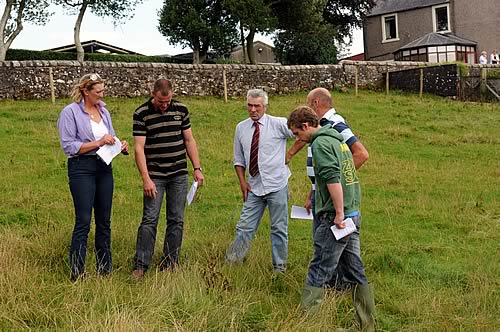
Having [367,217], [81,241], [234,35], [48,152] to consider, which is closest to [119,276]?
[81,241]

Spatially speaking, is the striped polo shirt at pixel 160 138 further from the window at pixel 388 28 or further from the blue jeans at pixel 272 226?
the window at pixel 388 28

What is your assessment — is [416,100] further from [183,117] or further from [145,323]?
[145,323]

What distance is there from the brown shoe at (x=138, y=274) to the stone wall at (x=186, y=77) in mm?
11028

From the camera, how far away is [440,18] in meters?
42.9

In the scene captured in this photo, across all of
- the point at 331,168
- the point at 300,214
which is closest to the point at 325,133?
the point at 331,168

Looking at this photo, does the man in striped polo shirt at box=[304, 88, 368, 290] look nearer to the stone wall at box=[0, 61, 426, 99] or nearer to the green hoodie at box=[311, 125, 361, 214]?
the green hoodie at box=[311, 125, 361, 214]

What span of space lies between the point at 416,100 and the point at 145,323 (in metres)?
21.1

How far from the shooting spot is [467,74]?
1086 inches

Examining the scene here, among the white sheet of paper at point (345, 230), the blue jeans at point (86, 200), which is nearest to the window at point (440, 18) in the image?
the blue jeans at point (86, 200)

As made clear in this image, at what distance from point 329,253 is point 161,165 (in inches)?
75.5

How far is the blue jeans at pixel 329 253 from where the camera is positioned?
4.86 meters

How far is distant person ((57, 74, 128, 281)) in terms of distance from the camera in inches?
219

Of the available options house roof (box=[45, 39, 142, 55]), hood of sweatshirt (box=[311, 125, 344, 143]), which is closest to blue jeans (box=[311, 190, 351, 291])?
hood of sweatshirt (box=[311, 125, 344, 143])

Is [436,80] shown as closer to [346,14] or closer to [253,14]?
[253,14]
